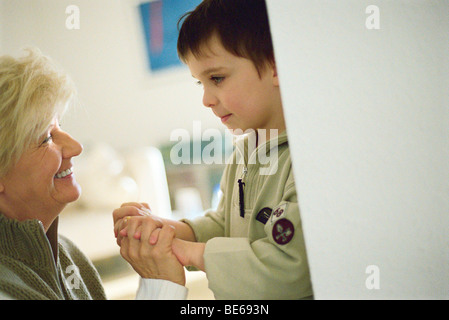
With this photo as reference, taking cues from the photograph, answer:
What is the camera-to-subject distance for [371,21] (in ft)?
1.54

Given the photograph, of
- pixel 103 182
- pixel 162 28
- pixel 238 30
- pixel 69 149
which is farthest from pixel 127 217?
pixel 162 28

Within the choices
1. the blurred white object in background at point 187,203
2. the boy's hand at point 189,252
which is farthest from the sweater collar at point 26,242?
the blurred white object in background at point 187,203

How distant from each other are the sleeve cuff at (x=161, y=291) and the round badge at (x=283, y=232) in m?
0.17

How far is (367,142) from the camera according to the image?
1.52 feet

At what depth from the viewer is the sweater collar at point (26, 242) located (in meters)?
0.61

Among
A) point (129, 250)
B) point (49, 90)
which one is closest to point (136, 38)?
point (49, 90)

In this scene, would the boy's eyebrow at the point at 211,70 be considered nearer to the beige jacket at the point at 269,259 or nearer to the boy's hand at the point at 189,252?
the beige jacket at the point at 269,259

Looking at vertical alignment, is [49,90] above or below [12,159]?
above

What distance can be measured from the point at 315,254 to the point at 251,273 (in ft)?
0.47

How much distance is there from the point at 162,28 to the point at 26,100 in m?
1.34

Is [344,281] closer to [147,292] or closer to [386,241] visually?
[386,241]

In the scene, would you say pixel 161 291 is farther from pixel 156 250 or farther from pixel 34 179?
pixel 34 179

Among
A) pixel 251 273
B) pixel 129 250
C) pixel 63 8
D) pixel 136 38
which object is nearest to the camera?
pixel 251 273

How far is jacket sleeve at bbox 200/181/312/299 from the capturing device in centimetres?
54
